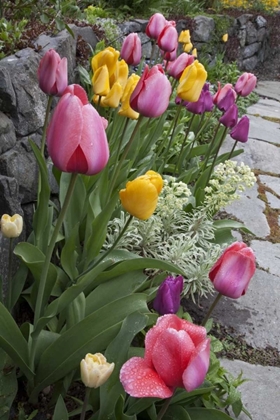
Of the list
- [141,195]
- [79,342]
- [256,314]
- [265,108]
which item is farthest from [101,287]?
[265,108]

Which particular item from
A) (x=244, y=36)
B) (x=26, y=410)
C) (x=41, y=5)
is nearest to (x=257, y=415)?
(x=26, y=410)

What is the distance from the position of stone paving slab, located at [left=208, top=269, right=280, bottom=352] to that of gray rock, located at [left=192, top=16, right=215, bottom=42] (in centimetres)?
491

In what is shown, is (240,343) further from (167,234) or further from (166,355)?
(166,355)

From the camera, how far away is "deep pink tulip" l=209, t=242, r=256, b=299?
1.15 meters

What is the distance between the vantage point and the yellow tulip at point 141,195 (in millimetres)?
1222

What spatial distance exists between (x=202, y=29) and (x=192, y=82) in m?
5.20

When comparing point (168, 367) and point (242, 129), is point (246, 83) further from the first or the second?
point (168, 367)

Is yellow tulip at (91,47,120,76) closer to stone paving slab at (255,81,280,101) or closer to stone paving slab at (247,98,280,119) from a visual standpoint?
stone paving slab at (247,98,280,119)

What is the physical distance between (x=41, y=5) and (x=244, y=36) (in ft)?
20.1

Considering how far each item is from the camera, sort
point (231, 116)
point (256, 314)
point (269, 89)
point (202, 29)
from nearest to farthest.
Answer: point (256, 314)
point (231, 116)
point (202, 29)
point (269, 89)

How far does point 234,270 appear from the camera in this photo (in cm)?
116

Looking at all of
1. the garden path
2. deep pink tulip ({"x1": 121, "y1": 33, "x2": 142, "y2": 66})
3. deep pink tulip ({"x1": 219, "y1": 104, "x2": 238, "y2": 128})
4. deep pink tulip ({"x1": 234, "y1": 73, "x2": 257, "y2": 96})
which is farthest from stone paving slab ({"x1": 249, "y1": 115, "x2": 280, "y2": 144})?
deep pink tulip ({"x1": 121, "y1": 33, "x2": 142, "y2": 66})

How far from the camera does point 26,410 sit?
4.99 feet

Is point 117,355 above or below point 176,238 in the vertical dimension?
above
